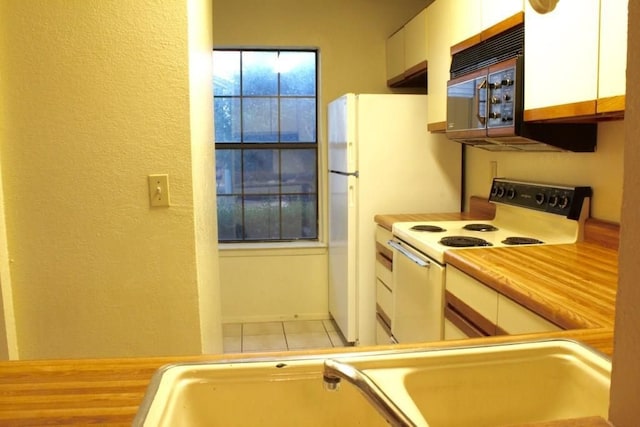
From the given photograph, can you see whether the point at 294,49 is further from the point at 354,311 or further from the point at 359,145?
the point at 354,311

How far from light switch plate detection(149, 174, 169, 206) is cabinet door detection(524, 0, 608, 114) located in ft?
4.58

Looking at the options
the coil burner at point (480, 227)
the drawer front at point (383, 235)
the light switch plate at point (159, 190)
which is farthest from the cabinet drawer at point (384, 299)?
the light switch plate at point (159, 190)

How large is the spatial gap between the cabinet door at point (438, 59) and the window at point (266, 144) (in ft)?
3.98

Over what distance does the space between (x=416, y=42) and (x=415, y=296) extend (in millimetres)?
1688

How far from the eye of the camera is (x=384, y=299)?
3.15 metres

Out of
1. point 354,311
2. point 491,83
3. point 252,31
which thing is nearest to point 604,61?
point 491,83

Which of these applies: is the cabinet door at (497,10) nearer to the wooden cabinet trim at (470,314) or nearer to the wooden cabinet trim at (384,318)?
the wooden cabinet trim at (470,314)

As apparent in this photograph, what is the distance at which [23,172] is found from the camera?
176 cm

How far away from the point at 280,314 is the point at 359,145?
1.54 meters

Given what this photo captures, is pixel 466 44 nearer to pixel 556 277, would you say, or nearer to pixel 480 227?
pixel 480 227

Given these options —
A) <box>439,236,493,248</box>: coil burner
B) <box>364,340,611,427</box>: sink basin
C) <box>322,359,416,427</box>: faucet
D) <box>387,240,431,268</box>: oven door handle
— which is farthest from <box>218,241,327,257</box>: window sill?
<box>322,359,416,427</box>: faucet

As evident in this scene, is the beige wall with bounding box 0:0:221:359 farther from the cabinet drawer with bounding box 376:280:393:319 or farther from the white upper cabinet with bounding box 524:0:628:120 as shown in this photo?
the cabinet drawer with bounding box 376:280:393:319

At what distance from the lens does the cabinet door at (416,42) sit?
324 cm

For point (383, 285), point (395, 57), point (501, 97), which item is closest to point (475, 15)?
point (501, 97)
